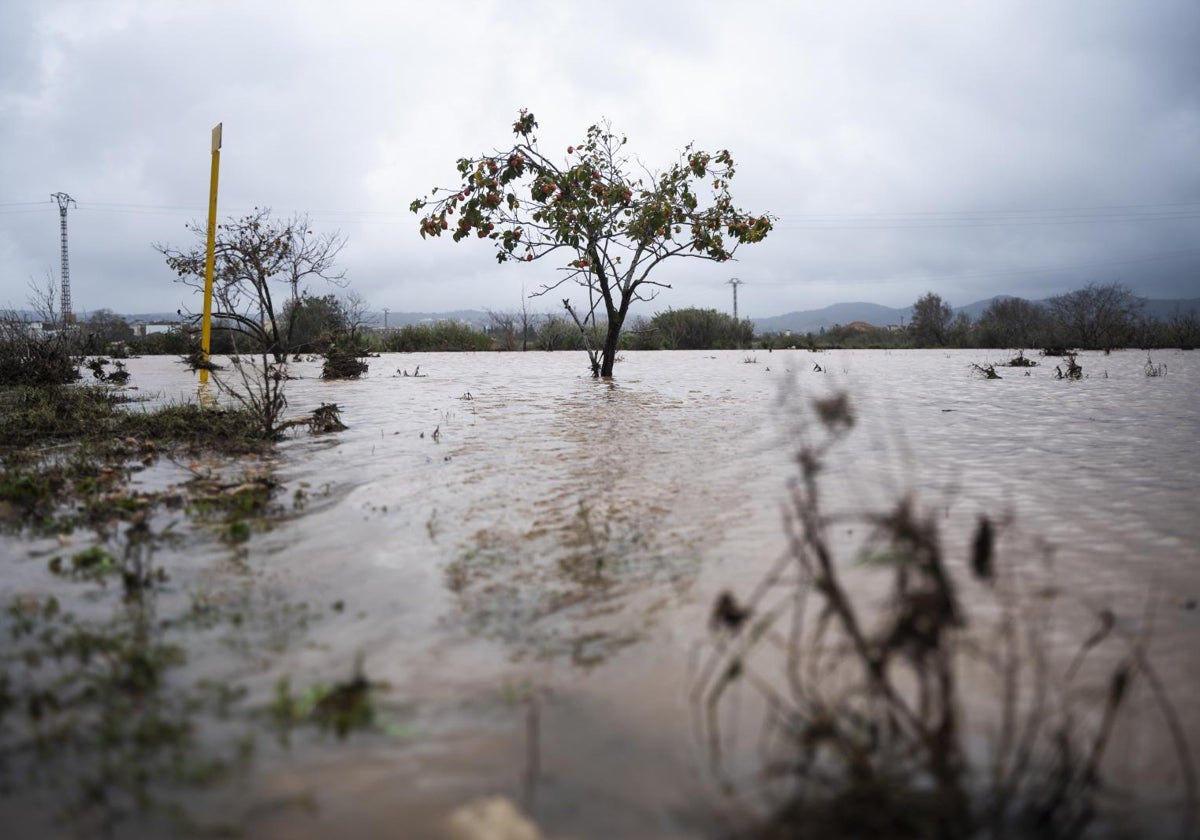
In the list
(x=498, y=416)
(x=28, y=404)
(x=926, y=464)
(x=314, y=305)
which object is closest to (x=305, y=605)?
(x=926, y=464)

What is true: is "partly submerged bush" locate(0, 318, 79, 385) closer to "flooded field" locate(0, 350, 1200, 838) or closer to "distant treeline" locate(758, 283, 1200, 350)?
"flooded field" locate(0, 350, 1200, 838)

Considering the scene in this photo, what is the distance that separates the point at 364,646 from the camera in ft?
7.98

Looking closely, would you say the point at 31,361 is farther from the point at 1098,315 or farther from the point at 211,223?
the point at 1098,315

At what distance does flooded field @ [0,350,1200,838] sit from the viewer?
1654 millimetres

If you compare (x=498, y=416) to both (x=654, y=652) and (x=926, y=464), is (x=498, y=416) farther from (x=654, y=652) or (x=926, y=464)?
(x=654, y=652)

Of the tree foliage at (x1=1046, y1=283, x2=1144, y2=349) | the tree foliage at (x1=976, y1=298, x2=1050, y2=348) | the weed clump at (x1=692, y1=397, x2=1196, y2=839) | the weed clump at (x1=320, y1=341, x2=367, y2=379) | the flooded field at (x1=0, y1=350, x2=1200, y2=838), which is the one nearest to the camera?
the weed clump at (x1=692, y1=397, x2=1196, y2=839)

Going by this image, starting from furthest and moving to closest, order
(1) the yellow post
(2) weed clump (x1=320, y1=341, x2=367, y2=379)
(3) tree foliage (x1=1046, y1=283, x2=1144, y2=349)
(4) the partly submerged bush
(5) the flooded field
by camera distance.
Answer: (3) tree foliage (x1=1046, y1=283, x2=1144, y2=349) < (2) weed clump (x1=320, y1=341, x2=367, y2=379) < (4) the partly submerged bush < (1) the yellow post < (5) the flooded field

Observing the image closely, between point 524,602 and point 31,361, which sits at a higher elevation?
point 31,361

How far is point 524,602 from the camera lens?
284 cm

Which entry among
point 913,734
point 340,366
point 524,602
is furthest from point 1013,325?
point 913,734

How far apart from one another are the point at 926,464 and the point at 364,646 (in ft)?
14.1

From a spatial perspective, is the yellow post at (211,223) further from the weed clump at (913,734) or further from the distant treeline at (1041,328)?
the distant treeline at (1041,328)

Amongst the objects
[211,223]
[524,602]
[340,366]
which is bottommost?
[524,602]

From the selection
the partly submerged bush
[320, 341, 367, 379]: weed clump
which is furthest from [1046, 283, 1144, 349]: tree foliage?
the partly submerged bush
